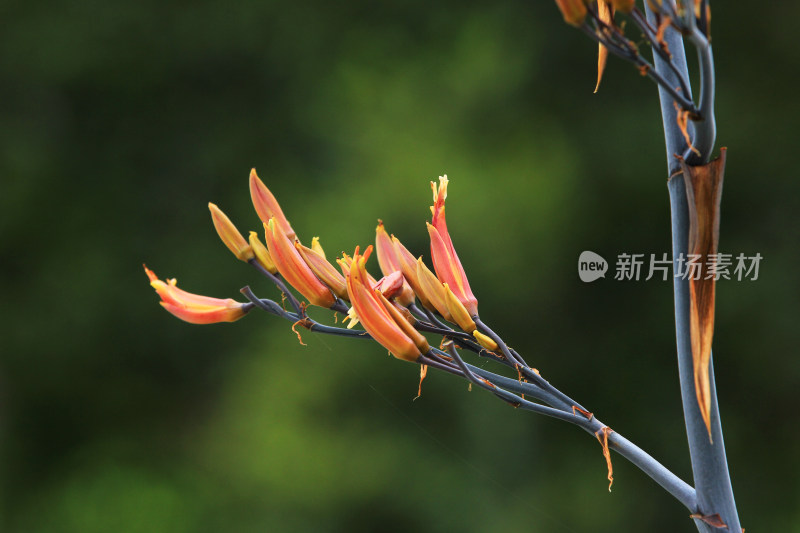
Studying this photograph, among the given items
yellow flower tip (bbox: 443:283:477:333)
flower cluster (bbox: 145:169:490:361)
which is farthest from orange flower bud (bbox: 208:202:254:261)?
yellow flower tip (bbox: 443:283:477:333)

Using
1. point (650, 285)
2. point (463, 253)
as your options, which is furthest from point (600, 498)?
point (463, 253)

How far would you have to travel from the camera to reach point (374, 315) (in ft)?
0.95

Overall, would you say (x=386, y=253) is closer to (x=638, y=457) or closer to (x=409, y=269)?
(x=409, y=269)

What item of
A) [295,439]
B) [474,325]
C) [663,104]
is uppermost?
[663,104]

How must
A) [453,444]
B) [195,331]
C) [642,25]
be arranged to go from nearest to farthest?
[642,25] → [453,444] → [195,331]

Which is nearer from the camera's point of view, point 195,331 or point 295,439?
point 295,439

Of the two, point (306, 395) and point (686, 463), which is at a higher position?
point (686, 463)

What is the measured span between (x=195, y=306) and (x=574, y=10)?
0.21 meters

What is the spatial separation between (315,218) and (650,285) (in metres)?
0.65

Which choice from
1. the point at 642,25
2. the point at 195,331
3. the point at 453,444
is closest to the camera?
the point at 642,25

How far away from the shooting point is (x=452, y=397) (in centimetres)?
134

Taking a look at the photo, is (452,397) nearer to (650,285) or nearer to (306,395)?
(306,395)

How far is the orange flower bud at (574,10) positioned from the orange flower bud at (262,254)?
17 centimetres

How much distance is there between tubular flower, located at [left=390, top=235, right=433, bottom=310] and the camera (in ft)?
1.06
